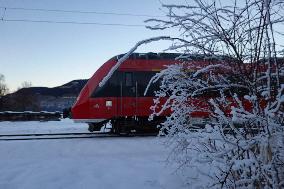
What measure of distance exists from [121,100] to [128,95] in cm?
32

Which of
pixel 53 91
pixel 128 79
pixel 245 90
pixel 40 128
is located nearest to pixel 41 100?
pixel 53 91

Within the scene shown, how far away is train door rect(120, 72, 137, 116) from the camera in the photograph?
14.8 m

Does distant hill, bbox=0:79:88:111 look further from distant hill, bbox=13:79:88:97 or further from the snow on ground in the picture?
the snow on ground

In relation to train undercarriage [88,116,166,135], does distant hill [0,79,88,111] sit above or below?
above

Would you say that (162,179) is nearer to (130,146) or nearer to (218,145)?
(218,145)

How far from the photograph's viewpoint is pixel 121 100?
48.4 ft

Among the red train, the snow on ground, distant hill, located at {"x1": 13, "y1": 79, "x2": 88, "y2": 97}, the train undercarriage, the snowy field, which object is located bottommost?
the snowy field

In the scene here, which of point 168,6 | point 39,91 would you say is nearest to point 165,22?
point 168,6

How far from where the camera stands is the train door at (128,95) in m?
14.8

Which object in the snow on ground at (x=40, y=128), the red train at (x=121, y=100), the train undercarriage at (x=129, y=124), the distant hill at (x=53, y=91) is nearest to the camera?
the red train at (x=121, y=100)

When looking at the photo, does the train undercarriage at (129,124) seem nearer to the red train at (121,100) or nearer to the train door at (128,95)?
the red train at (121,100)

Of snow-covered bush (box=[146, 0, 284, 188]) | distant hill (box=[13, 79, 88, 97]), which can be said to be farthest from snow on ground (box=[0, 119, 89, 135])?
distant hill (box=[13, 79, 88, 97])

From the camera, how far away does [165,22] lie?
3717 mm

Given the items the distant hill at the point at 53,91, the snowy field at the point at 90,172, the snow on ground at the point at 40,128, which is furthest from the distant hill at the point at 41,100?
the snowy field at the point at 90,172
